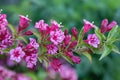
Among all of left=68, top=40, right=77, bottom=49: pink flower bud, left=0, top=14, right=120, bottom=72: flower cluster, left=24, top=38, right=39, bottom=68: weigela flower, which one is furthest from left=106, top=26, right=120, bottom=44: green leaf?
left=24, top=38, right=39, bottom=68: weigela flower

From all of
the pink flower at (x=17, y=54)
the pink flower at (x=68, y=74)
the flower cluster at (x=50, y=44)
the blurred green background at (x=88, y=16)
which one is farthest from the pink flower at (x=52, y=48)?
the blurred green background at (x=88, y=16)

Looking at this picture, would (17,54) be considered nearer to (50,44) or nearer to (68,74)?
(50,44)

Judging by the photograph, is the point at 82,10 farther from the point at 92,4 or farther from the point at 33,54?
the point at 33,54

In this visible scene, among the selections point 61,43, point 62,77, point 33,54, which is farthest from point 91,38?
point 62,77

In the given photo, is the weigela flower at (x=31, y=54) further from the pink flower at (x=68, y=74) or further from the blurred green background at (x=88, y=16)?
the blurred green background at (x=88, y=16)

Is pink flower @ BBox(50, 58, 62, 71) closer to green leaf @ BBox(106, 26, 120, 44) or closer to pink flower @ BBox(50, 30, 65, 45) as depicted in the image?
pink flower @ BBox(50, 30, 65, 45)
